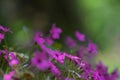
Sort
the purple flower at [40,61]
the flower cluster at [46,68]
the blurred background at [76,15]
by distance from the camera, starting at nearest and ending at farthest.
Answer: the purple flower at [40,61] → the flower cluster at [46,68] → the blurred background at [76,15]

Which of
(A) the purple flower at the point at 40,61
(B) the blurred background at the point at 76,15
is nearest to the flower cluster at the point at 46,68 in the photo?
(A) the purple flower at the point at 40,61

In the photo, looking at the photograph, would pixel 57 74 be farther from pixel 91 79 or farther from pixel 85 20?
pixel 85 20

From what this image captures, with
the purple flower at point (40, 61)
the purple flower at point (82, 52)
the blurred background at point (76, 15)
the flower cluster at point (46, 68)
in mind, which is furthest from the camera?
the blurred background at point (76, 15)

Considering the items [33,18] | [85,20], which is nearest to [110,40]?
[85,20]

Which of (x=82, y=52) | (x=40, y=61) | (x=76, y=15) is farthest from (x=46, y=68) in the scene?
(x=76, y=15)

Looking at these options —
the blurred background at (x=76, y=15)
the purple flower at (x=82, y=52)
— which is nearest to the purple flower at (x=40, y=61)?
the purple flower at (x=82, y=52)

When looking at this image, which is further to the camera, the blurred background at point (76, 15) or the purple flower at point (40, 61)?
the blurred background at point (76, 15)

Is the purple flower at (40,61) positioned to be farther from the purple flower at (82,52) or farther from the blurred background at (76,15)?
the blurred background at (76,15)

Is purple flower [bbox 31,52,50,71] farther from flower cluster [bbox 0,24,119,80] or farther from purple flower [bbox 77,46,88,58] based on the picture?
purple flower [bbox 77,46,88,58]

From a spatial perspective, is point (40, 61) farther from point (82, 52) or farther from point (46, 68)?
point (82, 52)

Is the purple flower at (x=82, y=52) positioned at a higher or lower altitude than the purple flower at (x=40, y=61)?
higher

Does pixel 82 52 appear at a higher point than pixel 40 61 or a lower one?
higher

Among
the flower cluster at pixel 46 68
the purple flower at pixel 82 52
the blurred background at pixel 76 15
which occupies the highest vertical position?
the blurred background at pixel 76 15
